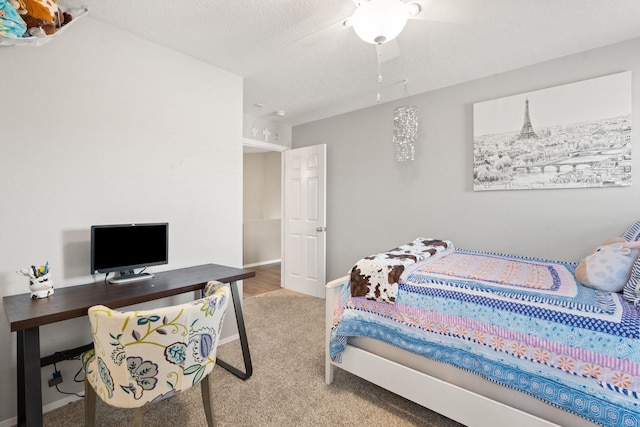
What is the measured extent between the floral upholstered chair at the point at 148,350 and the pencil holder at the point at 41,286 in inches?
21.8

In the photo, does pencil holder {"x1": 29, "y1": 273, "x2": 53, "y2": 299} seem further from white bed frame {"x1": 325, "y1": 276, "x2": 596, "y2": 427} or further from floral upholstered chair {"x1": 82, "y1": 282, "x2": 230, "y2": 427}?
white bed frame {"x1": 325, "y1": 276, "x2": 596, "y2": 427}

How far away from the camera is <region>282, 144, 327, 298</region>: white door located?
4.01 metres

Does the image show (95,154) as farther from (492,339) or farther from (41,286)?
(492,339)

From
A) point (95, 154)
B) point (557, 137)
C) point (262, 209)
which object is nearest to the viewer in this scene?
point (95, 154)

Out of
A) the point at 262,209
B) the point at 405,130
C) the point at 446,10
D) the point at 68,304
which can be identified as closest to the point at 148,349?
the point at 68,304

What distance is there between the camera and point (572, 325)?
4.30 ft

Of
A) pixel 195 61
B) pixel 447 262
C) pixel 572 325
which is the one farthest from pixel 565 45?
pixel 195 61

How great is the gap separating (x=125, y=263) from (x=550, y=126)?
138 inches

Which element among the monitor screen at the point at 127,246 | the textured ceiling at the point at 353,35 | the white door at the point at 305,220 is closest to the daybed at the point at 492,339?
the monitor screen at the point at 127,246

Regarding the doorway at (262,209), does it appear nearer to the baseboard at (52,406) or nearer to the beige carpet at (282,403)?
the beige carpet at (282,403)

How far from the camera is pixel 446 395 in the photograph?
1595mm

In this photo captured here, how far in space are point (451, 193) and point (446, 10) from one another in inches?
67.6

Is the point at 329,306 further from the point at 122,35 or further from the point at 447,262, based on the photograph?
the point at 122,35

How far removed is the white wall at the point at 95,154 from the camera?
1.73 m
